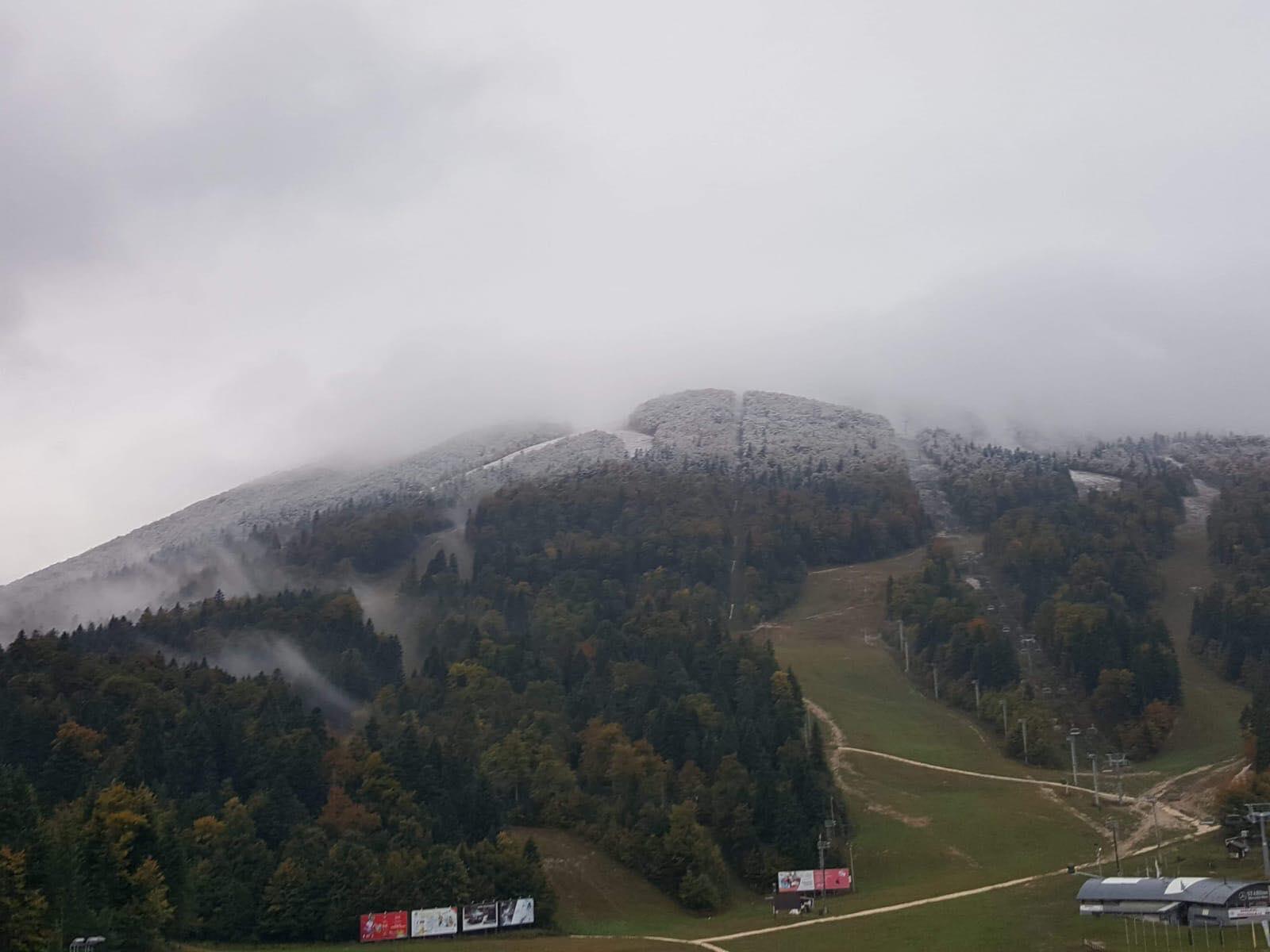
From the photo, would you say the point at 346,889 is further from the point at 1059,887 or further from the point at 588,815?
the point at 1059,887

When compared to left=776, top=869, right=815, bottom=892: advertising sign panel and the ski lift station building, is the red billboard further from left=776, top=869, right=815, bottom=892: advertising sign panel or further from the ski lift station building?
the ski lift station building

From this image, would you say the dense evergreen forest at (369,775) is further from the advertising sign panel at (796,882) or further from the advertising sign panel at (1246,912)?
the advertising sign panel at (1246,912)

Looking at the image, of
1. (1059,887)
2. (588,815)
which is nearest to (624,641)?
(588,815)

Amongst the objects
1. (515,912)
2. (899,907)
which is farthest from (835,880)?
(515,912)

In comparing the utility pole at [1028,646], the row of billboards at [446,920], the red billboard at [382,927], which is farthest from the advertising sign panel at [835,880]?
the utility pole at [1028,646]

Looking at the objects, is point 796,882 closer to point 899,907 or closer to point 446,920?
point 899,907
